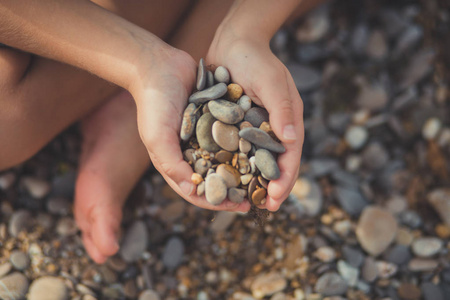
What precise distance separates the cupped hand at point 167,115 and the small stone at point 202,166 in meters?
0.02

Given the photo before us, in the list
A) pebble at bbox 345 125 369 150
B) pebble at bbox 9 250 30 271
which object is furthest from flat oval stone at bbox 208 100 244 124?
pebble at bbox 9 250 30 271

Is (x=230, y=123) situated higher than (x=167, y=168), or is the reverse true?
(x=230, y=123)

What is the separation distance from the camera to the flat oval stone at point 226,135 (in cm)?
103

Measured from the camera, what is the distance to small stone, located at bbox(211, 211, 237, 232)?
146cm

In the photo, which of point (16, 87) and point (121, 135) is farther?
point (121, 135)

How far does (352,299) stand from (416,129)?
2.48 ft

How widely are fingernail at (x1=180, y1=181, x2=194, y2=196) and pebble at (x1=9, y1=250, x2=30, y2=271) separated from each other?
699 mm

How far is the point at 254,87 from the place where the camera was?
1.07 m

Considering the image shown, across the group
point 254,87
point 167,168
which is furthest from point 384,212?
point 167,168

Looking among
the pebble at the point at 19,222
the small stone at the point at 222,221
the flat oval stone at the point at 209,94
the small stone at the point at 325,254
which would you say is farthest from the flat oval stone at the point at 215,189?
the pebble at the point at 19,222

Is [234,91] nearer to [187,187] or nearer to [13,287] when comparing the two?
[187,187]

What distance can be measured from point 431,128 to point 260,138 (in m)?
0.96

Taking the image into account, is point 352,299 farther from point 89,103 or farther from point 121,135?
point 89,103

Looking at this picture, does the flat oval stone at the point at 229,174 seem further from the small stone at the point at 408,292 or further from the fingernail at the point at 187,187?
the small stone at the point at 408,292
